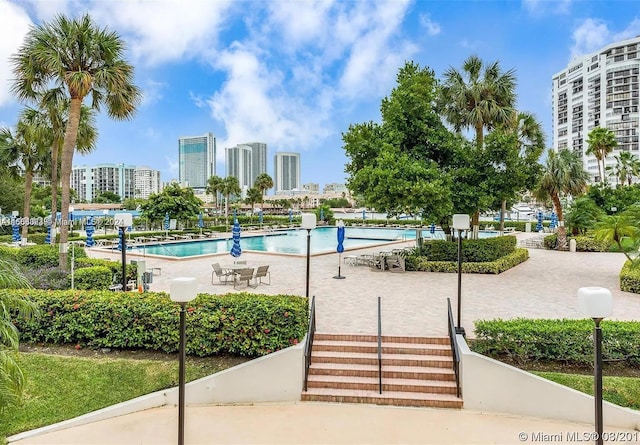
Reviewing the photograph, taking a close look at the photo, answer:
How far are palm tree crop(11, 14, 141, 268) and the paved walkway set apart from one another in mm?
5616

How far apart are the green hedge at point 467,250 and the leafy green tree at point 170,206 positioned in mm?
24002

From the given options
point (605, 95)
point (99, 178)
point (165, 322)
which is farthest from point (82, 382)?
point (99, 178)

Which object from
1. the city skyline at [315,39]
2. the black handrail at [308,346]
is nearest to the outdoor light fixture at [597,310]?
the black handrail at [308,346]

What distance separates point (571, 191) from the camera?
81.3 ft

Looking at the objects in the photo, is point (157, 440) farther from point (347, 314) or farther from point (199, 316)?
point (347, 314)

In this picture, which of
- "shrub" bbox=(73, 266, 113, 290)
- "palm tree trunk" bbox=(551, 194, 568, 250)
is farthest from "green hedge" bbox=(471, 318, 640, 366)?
"palm tree trunk" bbox=(551, 194, 568, 250)

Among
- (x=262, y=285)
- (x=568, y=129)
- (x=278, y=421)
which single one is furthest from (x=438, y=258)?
(x=568, y=129)

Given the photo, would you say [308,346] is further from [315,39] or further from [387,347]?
[315,39]

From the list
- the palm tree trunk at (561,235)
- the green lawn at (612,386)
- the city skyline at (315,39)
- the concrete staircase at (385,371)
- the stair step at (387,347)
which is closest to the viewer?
the green lawn at (612,386)

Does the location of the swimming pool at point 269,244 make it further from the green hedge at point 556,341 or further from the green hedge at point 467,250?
the green hedge at point 556,341

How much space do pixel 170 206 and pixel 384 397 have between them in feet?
104

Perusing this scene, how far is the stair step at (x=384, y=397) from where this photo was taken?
278 inches

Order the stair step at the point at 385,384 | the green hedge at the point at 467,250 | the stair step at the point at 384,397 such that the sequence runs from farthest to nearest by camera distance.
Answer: the green hedge at the point at 467,250
the stair step at the point at 385,384
the stair step at the point at 384,397

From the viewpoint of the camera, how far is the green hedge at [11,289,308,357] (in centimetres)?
785
